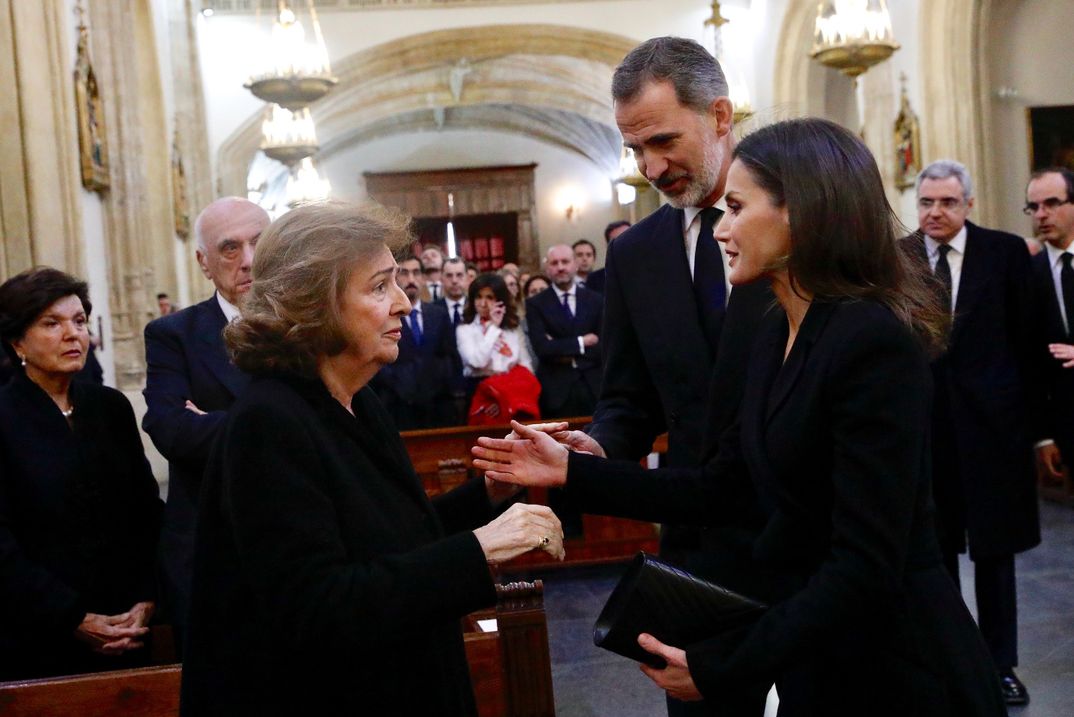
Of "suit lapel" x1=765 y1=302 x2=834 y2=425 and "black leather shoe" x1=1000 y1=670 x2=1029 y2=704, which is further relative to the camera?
"black leather shoe" x1=1000 y1=670 x2=1029 y2=704

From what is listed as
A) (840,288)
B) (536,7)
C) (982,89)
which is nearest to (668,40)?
(840,288)

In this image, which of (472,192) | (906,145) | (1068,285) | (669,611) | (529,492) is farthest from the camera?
(472,192)

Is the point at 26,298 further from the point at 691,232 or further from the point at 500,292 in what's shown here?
the point at 500,292

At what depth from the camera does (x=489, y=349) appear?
7094 mm

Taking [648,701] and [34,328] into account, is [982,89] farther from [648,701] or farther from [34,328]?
[34,328]

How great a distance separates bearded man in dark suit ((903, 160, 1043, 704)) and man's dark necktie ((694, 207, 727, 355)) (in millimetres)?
1736

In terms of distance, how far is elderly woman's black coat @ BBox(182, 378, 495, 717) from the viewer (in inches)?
65.7

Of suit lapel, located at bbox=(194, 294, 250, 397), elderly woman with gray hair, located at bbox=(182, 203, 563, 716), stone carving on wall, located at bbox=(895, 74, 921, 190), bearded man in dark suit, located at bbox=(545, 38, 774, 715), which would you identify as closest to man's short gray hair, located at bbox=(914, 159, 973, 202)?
bearded man in dark suit, located at bbox=(545, 38, 774, 715)

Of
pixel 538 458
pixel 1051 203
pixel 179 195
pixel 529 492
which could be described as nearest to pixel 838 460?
pixel 538 458

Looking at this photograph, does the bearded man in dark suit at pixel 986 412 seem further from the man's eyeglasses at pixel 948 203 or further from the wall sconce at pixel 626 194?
the wall sconce at pixel 626 194

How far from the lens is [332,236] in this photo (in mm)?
1905

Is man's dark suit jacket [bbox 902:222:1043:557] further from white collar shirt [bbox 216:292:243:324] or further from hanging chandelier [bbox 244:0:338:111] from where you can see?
hanging chandelier [bbox 244:0:338:111]

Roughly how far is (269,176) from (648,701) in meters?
20.0

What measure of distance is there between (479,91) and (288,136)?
28.5 feet
